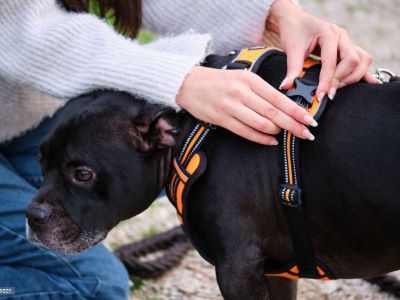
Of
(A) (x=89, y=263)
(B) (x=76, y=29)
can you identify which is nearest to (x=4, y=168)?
(A) (x=89, y=263)

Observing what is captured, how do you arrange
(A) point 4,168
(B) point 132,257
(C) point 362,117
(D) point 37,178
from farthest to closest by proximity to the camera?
(B) point 132,257 < (D) point 37,178 < (A) point 4,168 < (C) point 362,117

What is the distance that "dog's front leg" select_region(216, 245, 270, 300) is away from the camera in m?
2.15

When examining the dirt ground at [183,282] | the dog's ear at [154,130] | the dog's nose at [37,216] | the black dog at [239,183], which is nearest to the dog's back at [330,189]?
the black dog at [239,183]

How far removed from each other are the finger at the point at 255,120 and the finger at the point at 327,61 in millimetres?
179

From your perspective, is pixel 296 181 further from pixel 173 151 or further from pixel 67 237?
pixel 67 237

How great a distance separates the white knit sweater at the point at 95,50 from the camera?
7.43 feet

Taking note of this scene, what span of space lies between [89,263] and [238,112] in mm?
1024

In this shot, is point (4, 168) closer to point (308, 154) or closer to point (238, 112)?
point (238, 112)

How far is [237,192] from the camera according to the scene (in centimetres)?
216

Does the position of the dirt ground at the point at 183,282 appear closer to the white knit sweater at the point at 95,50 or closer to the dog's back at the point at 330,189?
the dog's back at the point at 330,189

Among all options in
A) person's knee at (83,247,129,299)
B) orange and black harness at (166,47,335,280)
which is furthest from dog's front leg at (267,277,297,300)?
person's knee at (83,247,129,299)

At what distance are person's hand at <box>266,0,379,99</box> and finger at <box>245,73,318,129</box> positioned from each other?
0.23 feet

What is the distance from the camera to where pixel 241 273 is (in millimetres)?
2148

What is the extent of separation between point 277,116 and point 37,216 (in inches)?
34.3
